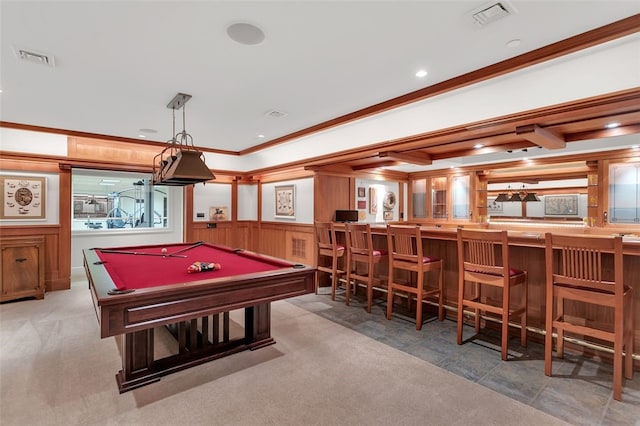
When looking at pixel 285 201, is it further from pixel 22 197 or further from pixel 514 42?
pixel 514 42

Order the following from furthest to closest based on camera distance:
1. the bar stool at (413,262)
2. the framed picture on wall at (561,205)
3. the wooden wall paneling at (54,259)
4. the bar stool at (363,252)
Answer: the framed picture on wall at (561,205) → the wooden wall paneling at (54,259) → the bar stool at (363,252) → the bar stool at (413,262)

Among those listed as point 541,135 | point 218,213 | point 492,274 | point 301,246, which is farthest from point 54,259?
point 541,135

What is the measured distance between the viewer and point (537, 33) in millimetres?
2312

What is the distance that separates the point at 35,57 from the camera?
2.72m

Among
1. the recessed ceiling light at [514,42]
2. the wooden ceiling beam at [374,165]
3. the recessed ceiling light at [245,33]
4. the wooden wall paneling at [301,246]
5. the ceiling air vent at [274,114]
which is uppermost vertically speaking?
the ceiling air vent at [274,114]

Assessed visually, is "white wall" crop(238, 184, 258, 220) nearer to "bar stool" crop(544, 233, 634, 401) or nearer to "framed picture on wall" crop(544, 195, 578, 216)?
"bar stool" crop(544, 233, 634, 401)

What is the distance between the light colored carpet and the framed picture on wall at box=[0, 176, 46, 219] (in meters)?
2.40

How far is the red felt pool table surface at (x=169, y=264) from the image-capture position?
253cm

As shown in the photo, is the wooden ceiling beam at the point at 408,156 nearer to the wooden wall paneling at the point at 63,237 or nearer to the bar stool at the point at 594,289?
the bar stool at the point at 594,289

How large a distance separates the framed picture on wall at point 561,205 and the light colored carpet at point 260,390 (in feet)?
16.8

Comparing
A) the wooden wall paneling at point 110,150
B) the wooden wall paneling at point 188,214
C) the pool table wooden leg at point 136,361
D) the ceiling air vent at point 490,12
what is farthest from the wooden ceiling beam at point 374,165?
the pool table wooden leg at point 136,361

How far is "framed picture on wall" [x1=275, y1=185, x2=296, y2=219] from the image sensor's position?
622cm

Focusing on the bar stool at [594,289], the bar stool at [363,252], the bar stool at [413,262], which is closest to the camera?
the bar stool at [594,289]

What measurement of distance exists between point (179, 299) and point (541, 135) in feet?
11.9
